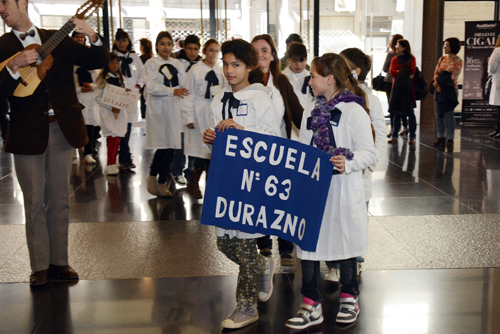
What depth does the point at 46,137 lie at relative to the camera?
3881mm

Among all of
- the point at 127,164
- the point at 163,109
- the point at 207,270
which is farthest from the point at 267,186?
the point at 127,164

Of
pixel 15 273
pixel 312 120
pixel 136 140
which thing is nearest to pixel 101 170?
pixel 136 140

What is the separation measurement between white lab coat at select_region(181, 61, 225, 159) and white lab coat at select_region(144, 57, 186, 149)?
1.36 feet

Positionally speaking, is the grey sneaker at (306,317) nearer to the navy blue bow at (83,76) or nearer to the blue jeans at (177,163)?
the blue jeans at (177,163)

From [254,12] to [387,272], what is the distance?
9948 mm

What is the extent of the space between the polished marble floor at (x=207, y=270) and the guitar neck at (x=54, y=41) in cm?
162

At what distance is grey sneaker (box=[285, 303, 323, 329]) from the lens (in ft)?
10.7

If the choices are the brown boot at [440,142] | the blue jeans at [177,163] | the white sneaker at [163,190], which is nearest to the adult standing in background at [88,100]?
the blue jeans at [177,163]

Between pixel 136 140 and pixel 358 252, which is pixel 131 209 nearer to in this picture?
pixel 358 252

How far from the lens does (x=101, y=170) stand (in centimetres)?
848

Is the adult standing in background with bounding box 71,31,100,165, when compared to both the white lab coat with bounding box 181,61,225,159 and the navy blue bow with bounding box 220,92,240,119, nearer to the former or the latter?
the white lab coat with bounding box 181,61,225,159

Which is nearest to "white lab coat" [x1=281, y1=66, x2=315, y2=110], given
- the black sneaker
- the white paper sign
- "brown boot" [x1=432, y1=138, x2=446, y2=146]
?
the white paper sign

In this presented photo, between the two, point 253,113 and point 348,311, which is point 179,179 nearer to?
point 253,113

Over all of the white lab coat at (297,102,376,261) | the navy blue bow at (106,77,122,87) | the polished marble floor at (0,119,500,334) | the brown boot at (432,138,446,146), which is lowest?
the polished marble floor at (0,119,500,334)
